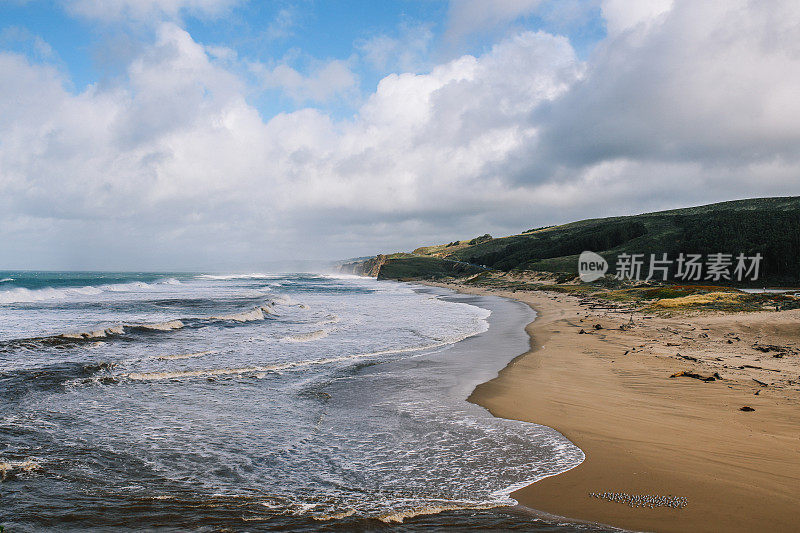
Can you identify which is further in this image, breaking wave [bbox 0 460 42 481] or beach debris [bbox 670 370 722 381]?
beach debris [bbox 670 370 722 381]

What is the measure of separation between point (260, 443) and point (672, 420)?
22.8 ft

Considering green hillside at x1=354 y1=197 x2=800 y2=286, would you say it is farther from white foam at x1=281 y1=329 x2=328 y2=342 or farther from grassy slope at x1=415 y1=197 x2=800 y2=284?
white foam at x1=281 y1=329 x2=328 y2=342

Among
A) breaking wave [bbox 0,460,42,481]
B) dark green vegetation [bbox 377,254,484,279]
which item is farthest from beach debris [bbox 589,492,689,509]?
dark green vegetation [bbox 377,254,484,279]

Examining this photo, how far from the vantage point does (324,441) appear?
696 cm

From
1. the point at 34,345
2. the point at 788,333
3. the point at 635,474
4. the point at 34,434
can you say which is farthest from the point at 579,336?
the point at 34,345

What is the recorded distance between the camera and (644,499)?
16.0 ft

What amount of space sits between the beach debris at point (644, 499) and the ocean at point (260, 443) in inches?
31.6

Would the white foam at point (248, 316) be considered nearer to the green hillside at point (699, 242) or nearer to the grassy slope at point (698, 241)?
the green hillside at point (699, 242)

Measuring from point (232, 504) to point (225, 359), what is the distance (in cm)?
966

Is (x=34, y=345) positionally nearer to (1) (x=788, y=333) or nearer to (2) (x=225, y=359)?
(2) (x=225, y=359)

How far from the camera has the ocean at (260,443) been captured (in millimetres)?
4719

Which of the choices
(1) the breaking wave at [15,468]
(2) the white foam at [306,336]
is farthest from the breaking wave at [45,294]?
(1) the breaking wave at [15,468]

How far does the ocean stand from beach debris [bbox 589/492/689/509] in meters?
0.80

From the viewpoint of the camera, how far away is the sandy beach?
4.69 m
